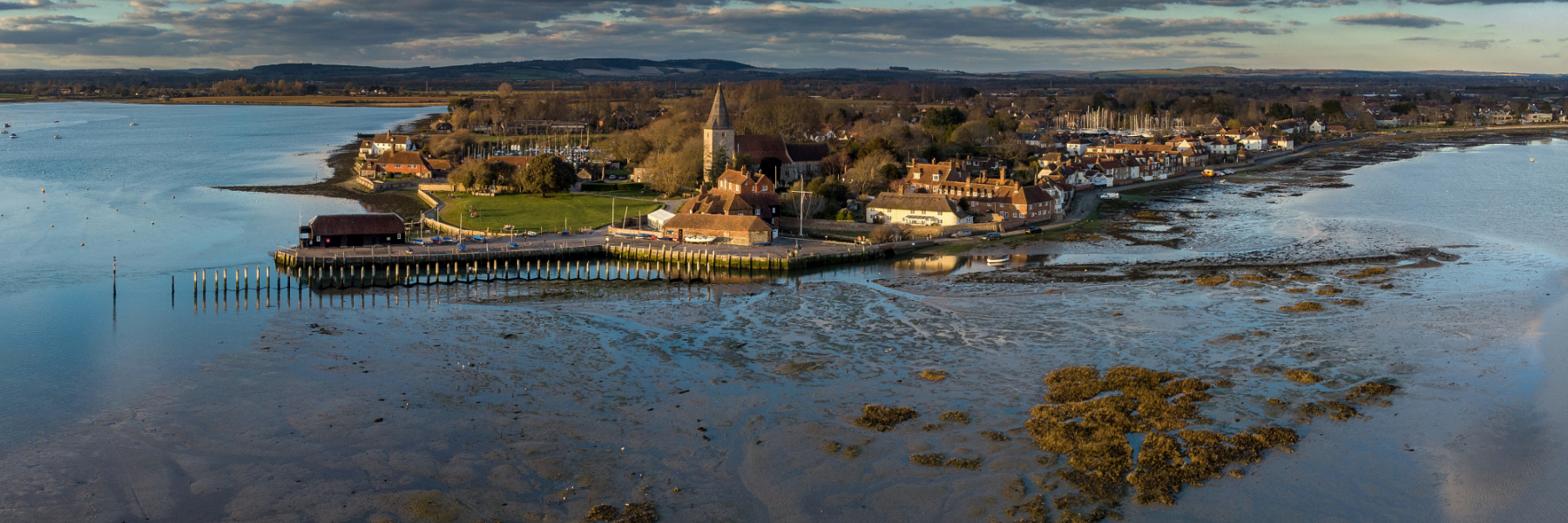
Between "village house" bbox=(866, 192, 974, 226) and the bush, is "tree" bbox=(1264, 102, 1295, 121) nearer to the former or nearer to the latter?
the bush

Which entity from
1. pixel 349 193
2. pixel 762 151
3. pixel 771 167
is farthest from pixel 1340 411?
pixel 349 193

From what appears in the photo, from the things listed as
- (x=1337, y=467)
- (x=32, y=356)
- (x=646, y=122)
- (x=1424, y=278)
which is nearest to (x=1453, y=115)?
(x=646, y=122)

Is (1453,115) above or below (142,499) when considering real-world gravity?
above

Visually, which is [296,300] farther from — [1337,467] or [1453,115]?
[1453,115]

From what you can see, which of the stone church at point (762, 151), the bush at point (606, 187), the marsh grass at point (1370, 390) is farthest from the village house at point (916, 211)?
the marsh grass at point (1370, 390)

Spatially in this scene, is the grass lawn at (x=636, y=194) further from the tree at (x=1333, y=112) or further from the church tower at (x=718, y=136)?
the tree at (x=1333, y=112)

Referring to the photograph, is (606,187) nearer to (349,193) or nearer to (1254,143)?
(349,193)
